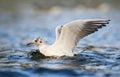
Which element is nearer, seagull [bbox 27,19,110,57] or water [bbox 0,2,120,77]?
water [bbox 0,2,120,77]

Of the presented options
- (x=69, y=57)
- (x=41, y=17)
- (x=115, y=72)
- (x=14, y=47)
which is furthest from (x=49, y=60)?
(x=41, y=17)

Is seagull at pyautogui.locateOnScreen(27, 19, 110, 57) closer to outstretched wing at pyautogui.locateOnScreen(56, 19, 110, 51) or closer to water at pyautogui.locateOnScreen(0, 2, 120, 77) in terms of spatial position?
outstretched wing at pyautogui.locateOnScreen(56, 19, 110, 51)

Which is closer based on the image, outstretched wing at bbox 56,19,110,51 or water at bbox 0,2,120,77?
water at bbox 0,2,120,77

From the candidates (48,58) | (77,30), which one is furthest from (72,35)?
(48,58)

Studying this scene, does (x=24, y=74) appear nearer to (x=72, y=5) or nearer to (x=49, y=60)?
(x=49, y=60)

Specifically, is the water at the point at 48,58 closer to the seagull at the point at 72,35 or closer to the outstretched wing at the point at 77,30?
the seagull at the point at 72,35

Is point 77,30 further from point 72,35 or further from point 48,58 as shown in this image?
point 48,58

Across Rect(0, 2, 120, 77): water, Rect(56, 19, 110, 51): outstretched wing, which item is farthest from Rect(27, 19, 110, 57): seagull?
Rect(0, 2, 120, 77): water

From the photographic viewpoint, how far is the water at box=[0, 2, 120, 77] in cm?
1178

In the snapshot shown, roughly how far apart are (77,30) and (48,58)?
109 cm

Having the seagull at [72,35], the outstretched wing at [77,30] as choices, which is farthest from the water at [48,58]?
the outstretched wing at [77,30]

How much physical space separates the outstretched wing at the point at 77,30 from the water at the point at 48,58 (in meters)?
0.43

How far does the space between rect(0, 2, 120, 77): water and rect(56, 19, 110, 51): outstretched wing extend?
43 centimetres

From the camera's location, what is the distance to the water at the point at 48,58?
11.8 metres
